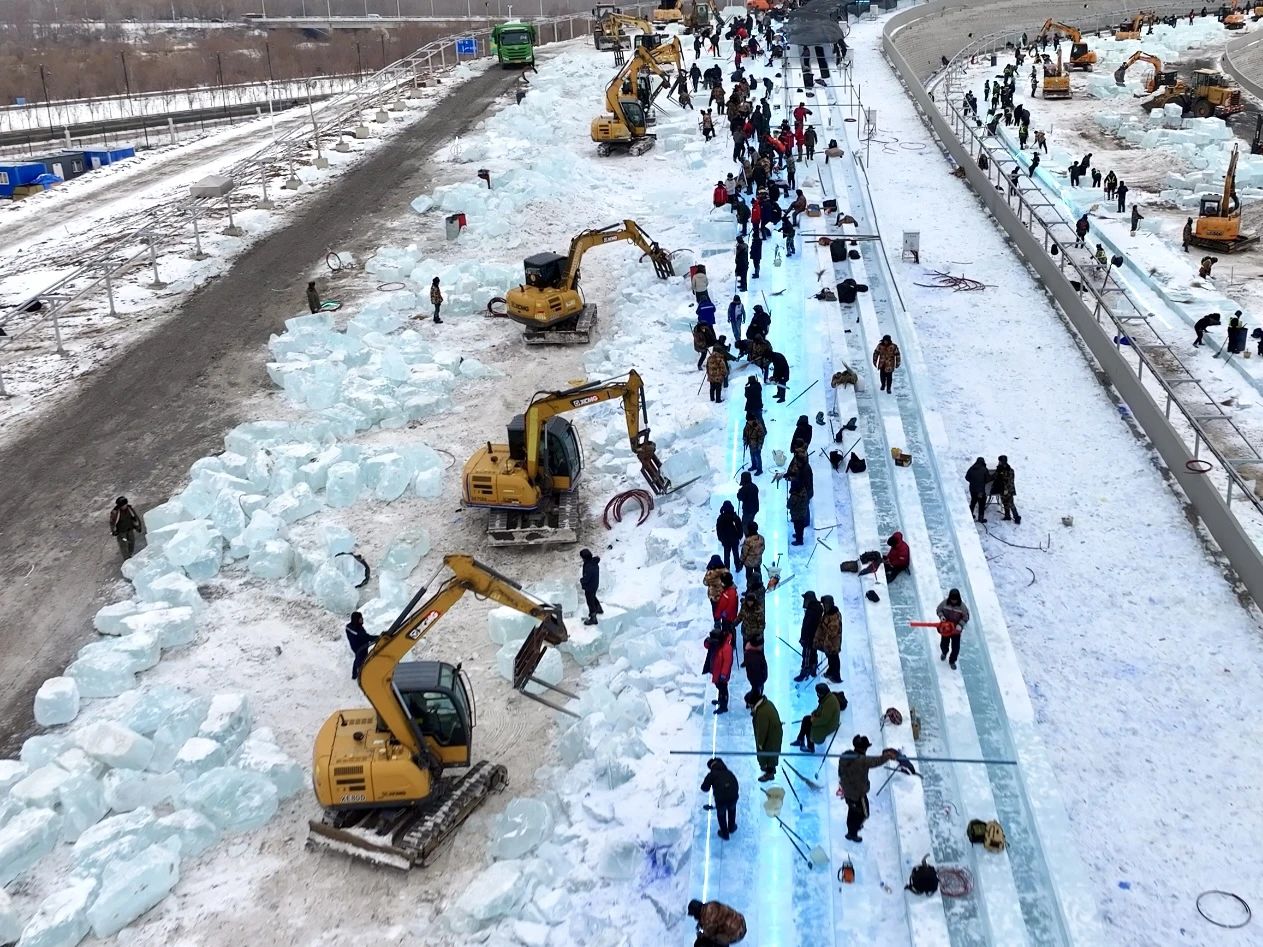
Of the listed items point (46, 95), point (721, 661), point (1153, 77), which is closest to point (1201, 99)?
point (1153, 77)

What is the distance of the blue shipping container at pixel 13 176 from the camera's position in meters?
41.6

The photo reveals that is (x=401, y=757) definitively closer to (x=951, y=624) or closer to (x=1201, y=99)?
(x=951, y=624)

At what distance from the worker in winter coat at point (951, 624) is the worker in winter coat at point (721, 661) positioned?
235 centimetres

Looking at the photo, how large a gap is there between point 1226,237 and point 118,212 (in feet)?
100

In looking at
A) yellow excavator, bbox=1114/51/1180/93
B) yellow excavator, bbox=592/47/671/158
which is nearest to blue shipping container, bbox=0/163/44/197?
yellow excavator, bbox=592/47/671/158

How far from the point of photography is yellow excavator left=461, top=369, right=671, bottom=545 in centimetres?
1680

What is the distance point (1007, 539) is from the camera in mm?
16797

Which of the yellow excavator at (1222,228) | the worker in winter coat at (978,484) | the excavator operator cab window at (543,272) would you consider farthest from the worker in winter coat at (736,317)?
the yellow excavator at (1222,228)

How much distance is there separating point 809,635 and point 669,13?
2093 inches

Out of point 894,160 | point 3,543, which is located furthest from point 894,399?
point 894,160

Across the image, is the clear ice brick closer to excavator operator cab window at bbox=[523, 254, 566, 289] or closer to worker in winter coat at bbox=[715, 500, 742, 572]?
worker in winter coat at bbox=[715, 500, 742, 572]

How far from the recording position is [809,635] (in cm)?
1288

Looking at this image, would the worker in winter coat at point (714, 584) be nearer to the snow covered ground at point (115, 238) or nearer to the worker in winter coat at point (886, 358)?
the worker in winter coat at point (886, 358)

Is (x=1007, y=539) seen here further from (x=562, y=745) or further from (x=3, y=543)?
(x=3, y=543)
